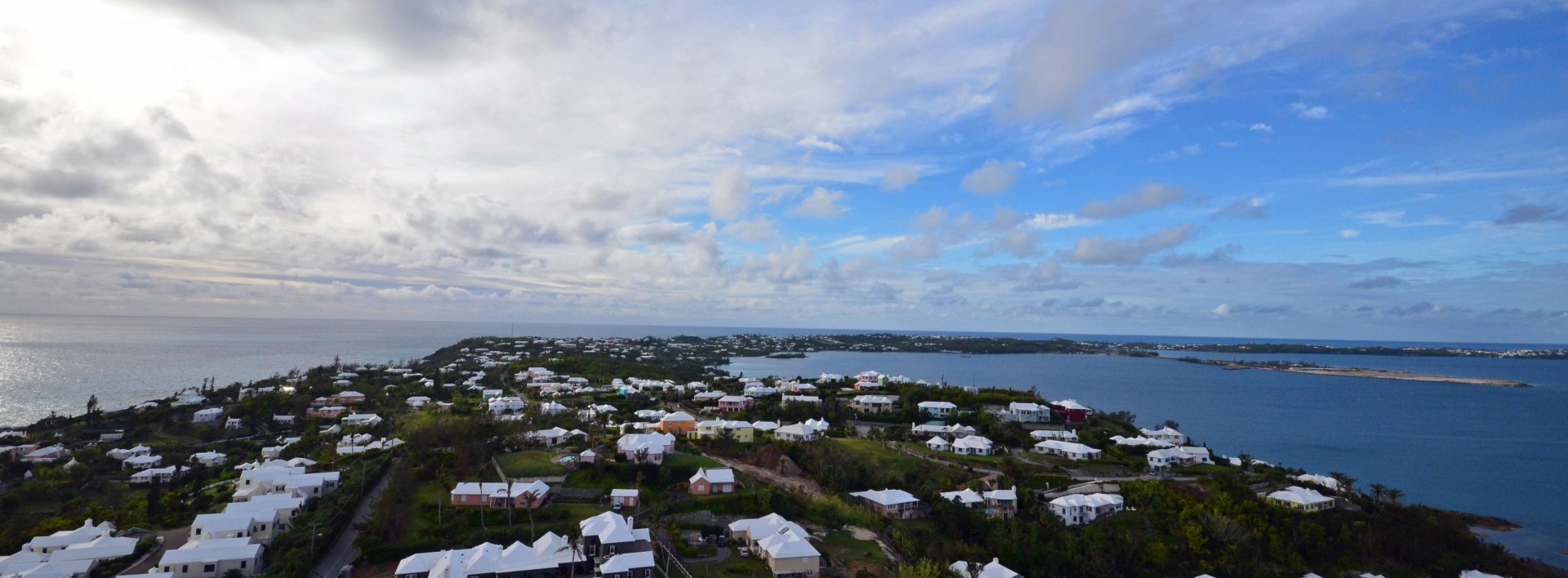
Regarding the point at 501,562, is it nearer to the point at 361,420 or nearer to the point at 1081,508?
the point at 1081,508

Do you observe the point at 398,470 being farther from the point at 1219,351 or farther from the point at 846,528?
the point at 1219,351

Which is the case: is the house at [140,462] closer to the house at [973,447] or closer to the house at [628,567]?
the house at [628,567]

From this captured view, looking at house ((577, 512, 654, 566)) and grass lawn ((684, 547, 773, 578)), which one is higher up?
house ((577, 512, 654, 566))

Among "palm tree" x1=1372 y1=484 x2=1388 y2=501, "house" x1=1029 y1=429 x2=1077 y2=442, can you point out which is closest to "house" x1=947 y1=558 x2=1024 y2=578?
"house" x1=1029 y1=429 x2=1077 y2=442

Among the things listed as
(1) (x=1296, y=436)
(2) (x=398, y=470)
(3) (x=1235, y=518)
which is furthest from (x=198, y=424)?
(1) (x=1296, y=436)

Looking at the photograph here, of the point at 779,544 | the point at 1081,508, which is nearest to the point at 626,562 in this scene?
the point at 779,544

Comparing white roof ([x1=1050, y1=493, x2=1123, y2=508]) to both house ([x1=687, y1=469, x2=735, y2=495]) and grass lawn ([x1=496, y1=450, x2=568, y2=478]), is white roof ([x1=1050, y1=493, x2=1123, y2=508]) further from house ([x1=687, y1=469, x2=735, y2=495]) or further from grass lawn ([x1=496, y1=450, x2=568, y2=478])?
grass lawn ([x1=496, y1=450, x2=568, y2=478])
